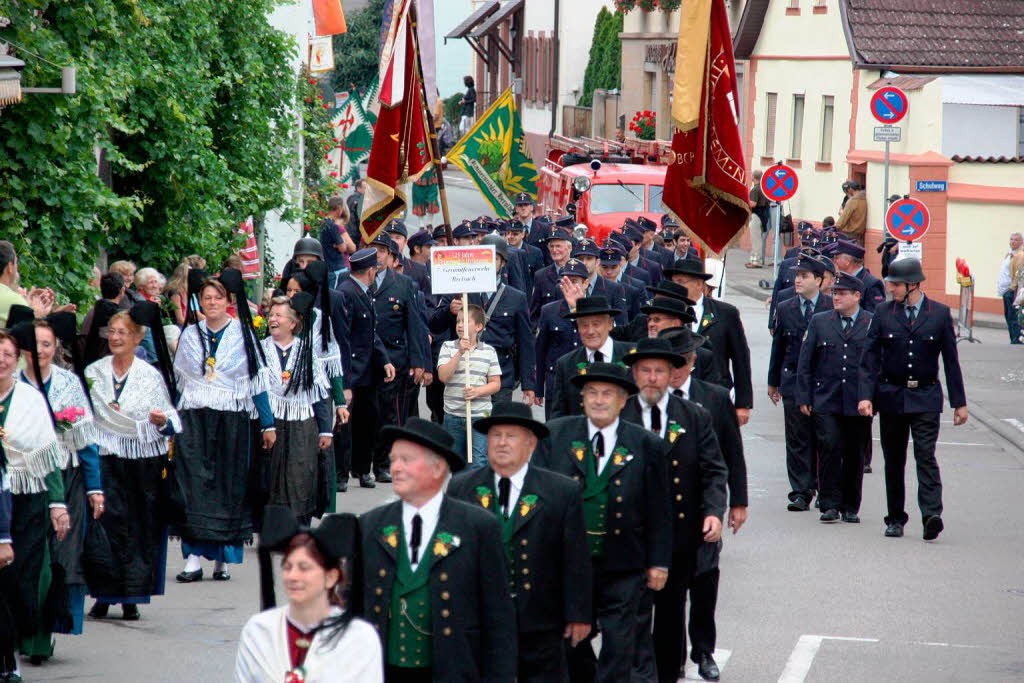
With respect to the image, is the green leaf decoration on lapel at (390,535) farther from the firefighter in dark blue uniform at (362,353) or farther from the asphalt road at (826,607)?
the firefighter in dark blue uniform at (362,353)

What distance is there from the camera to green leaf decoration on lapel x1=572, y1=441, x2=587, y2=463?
7750 millimetres

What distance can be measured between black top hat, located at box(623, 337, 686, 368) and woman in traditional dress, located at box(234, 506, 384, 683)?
3.78 metres

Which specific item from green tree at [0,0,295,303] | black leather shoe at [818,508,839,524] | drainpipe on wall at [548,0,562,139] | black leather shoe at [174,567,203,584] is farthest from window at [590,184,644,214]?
drainpipe on wall at [548,0,562,139]

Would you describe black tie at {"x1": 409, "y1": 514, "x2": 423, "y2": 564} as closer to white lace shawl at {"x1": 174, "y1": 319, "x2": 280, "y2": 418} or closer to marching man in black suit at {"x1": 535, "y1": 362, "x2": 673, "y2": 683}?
marching man in black suit at {"x1": 535, "y1": 362, "x2": 673, "y2": 683}

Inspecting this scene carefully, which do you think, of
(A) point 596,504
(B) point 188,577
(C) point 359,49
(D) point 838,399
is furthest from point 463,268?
(C) point 359,49

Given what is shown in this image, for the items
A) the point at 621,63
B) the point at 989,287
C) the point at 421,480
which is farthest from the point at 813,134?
the point at 421,480

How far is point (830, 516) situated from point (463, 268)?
3.36m

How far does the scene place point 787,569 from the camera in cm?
1171

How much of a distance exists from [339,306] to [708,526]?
6318mm

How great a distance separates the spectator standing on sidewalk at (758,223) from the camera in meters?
37.5

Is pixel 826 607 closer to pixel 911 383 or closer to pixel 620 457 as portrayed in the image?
pixel 911 383

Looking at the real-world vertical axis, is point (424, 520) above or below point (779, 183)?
below

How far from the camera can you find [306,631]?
4723 mm

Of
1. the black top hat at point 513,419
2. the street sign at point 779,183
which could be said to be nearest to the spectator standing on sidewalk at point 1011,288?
the street sign at point 779,183
